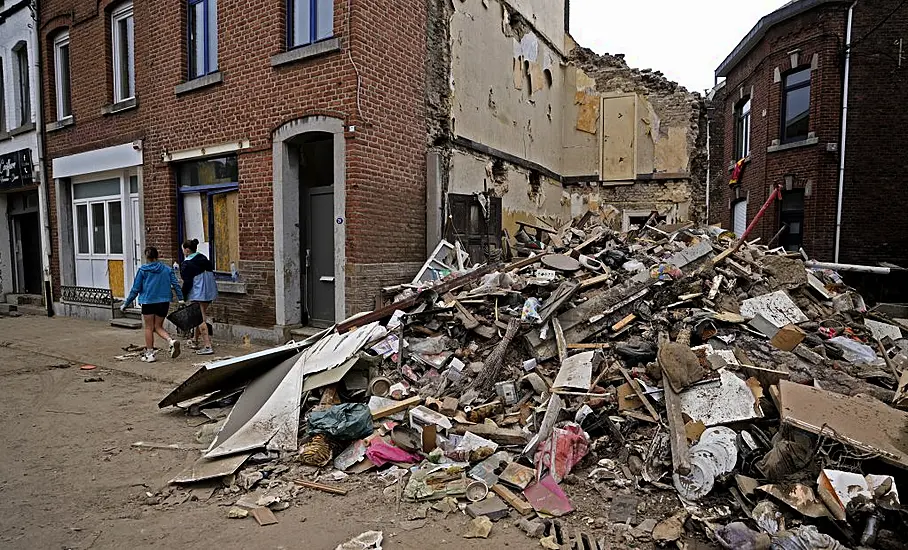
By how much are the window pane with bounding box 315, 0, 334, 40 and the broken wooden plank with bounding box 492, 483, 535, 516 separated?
23.1ft

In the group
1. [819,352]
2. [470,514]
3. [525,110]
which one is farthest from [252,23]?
[819,352]

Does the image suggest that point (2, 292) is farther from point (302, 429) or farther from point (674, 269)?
point (674, 269)

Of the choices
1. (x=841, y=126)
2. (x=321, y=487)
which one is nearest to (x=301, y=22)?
(x=321, y=487)

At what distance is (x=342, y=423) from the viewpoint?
464 centimetres

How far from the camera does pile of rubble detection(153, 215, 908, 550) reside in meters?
3.52

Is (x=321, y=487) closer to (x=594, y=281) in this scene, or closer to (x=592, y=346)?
(x=592, y=346)

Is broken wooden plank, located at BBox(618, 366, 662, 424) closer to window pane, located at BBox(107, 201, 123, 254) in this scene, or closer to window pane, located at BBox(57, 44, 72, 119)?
window pane, located at BBox(107, 201, 123, 254)

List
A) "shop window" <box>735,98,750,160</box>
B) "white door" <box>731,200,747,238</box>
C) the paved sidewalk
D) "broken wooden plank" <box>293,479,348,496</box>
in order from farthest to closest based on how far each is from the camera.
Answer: "shop window" <box>735,98,750,160</box>, "white door" <box>731,200,747,238</box>, the paved sidewalk, "broken wooden plank" <box>293,479,348,496</box>

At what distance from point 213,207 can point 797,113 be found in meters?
15.5

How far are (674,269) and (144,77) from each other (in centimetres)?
1065

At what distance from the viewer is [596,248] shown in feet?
29.2

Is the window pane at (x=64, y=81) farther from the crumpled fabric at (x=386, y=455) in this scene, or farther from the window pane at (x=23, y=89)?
the crumpled fabric at (x=386, y=455)

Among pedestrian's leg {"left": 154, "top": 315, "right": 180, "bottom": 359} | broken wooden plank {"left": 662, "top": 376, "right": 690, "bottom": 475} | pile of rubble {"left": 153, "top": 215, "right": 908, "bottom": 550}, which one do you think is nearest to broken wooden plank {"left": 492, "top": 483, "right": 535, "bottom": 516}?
pile of rubble {"left": 153, "top": 215, "right": 908, "bottom": 550}

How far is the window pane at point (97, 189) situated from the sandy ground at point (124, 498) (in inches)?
251
